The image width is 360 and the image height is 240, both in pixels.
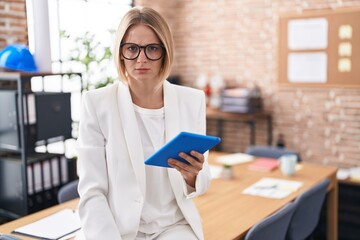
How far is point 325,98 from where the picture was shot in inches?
186

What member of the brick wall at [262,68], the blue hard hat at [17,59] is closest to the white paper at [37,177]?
the blue hard hat at [17,59]

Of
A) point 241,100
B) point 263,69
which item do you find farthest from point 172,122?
point 263,69

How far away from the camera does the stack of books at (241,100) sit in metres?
4.86

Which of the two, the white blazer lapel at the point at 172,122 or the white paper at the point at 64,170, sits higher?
the white blazer lapel at the point at 172,122

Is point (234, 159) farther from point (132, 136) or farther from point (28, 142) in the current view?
point (132, 136)

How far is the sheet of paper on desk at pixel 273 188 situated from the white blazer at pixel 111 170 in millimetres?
934

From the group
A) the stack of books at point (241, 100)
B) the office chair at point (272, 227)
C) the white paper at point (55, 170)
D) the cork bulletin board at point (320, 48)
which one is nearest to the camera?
the office chair at point (272, 227)

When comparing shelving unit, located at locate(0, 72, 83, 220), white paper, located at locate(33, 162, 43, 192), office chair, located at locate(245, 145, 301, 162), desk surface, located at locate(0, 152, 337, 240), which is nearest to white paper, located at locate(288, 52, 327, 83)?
office chair, located at locate(245, 145, 301, 162)

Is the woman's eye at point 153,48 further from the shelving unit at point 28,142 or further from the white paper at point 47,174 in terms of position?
the white paper at point 47,174

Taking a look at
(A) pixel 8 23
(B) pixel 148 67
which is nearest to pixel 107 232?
(B) pixel 148 67

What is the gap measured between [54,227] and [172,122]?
2.63 ft

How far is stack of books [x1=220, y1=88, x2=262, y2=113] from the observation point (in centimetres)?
486

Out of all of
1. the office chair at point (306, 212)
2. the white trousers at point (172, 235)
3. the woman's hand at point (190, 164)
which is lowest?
the office chair at point (306, 212)

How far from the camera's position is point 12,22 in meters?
3.54
